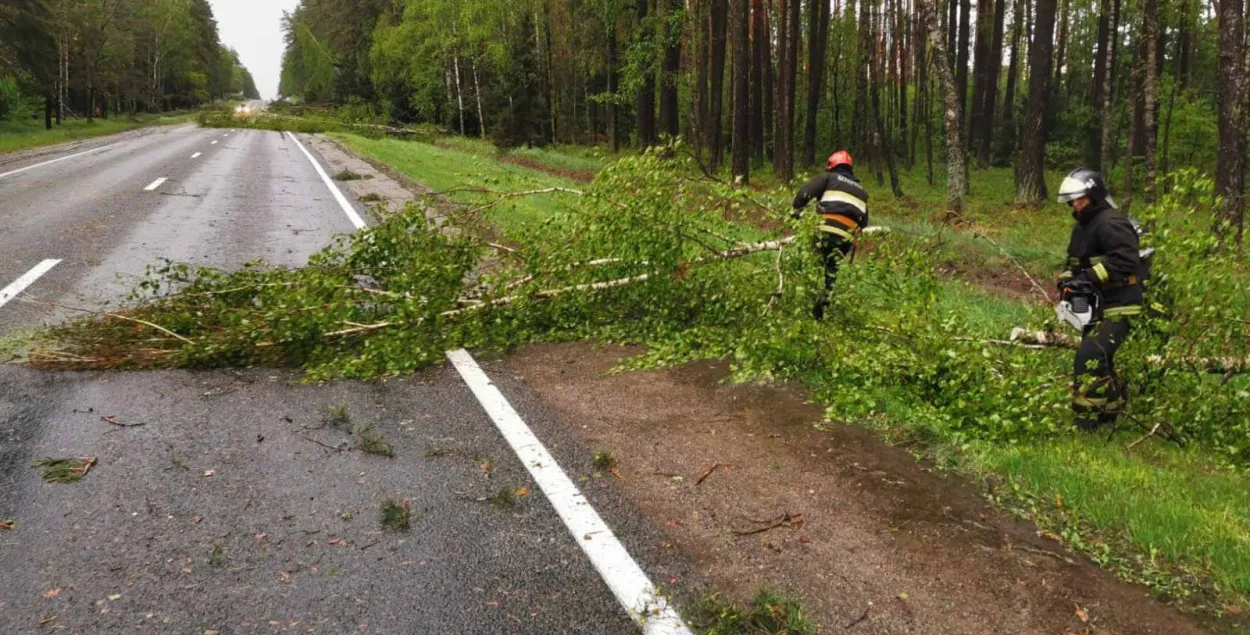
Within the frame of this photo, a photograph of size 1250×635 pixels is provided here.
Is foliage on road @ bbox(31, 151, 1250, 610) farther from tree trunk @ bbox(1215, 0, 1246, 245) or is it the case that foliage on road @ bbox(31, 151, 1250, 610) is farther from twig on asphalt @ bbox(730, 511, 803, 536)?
tree trunk @ bbox(1215, 0, 1246, 245)

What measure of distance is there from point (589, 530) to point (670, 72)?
23.2 m

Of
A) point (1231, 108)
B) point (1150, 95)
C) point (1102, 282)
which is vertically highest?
point (1150, 95)

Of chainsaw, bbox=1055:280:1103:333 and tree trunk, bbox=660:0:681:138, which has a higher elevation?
tree trunk, bbox=660:0:681:138

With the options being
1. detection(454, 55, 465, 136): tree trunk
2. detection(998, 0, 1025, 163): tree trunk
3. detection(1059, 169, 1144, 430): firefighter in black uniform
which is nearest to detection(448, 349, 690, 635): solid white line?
detection(1059, 169, 1144, 430): firefighter in black uniform

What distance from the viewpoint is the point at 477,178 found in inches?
325

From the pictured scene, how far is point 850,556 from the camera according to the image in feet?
10.6

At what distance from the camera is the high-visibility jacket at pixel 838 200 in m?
6.82

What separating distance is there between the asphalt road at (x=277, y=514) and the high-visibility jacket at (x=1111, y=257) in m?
3.52

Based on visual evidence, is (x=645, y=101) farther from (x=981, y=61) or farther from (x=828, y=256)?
(x=828, y=256)

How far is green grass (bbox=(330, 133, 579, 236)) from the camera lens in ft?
34.1

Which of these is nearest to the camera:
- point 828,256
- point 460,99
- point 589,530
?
point 589,530

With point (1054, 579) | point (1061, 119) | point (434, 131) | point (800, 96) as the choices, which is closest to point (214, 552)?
point (1054, 579)

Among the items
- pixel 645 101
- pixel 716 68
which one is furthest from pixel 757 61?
pixel 645 101

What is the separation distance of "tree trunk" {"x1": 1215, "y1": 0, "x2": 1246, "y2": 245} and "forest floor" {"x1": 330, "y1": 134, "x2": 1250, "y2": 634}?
8.90 meters
